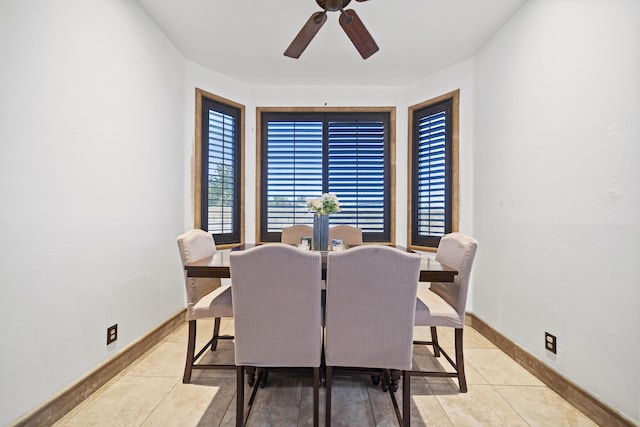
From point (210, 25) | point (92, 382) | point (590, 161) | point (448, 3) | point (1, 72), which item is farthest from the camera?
point (210, 25)

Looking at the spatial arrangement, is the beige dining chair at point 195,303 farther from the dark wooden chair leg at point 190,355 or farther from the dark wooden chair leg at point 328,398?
the dark wooden chair leg at point 328,398

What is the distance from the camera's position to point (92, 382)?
1629 mm

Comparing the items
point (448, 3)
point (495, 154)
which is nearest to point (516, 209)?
point (495, 154)

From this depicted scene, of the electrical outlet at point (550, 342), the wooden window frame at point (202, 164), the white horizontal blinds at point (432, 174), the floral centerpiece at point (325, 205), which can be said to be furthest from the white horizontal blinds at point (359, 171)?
the electrical outlet at point (550, 342)

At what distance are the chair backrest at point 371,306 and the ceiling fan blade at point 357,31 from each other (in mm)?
1442

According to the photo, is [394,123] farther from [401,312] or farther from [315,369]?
[315,369]

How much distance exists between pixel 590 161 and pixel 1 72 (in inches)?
117

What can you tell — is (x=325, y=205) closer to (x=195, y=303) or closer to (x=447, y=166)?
(x=195, y=303)

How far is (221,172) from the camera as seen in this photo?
10.3 ft

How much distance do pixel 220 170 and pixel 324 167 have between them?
1249mm

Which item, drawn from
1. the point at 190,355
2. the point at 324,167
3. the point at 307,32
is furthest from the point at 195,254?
the point at 324,167

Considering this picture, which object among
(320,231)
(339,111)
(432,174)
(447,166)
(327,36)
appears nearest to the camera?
(320,231)

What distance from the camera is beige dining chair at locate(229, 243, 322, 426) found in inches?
47.3

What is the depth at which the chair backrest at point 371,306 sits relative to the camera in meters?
1.21
